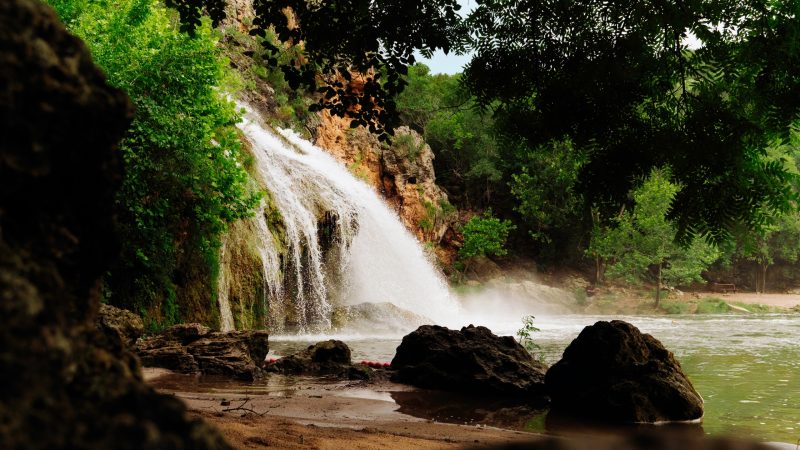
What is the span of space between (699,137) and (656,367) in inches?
179

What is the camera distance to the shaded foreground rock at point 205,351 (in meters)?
8.56

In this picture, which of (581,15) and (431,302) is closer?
(581,15)

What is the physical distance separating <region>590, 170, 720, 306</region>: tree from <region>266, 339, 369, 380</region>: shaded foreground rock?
29857 millimetres

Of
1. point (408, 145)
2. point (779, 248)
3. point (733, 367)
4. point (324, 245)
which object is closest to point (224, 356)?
point (733, 367)

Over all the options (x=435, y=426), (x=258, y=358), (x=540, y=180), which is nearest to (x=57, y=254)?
(x=435, y=426)

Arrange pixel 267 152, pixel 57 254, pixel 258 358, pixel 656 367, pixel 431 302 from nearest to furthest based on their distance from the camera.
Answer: pixel 57 254 < pixel 656 367 < pixel 258 358 < pixel 267 152 < pixel 431 302

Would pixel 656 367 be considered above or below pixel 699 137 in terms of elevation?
below

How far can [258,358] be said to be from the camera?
9539 millimetres

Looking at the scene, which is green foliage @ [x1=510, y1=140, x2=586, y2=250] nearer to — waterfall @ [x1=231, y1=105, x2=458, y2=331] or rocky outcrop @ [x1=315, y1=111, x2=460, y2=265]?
rocky outcrop @ [x1=315, y1=111, x2=460, y2=265]

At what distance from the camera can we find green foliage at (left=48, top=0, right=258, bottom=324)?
36.8ft

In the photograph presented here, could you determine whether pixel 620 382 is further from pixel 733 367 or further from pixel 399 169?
pixel 399 169

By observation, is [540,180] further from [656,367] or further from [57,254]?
[57,254]

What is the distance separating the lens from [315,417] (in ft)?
20.5

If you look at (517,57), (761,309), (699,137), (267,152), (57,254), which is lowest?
(761,309)
